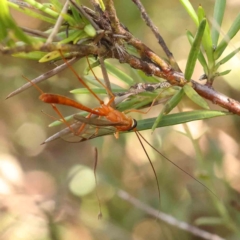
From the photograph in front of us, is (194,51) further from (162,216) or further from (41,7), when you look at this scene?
(162,216)

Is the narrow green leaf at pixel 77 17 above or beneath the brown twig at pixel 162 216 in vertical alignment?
above

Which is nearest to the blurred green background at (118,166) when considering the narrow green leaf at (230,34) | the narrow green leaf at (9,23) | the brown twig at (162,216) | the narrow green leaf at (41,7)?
the brown twig at (162,216)

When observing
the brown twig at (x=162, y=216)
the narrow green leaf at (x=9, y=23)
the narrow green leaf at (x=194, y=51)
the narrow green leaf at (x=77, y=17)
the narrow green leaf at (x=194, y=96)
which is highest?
the narrow green leaf at (x=9, y=23)

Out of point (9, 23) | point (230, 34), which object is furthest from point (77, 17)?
point (230, 34)

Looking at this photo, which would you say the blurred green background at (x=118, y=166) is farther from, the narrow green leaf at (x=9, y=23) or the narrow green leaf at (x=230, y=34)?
the narrow green leaf at (x=9, y=23)

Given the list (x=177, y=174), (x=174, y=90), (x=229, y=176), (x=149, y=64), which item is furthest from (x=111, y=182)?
(x=149, y=64)

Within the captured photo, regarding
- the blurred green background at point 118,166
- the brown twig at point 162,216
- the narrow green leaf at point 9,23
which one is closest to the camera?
the narrow green leaf at point 9,23

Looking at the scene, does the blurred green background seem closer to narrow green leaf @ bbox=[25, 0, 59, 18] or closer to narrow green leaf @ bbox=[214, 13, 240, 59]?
narrow green leaf @ bbox=[214, 13, 240, 59]
